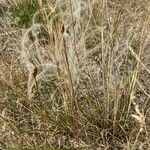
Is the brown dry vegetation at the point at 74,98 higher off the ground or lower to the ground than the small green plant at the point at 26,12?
lower

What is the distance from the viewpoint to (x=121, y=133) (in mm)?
1653

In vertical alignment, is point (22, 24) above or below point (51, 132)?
above

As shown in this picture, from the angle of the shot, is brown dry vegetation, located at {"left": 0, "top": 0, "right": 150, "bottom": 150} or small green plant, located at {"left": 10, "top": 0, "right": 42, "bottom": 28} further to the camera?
small green plant, located at {"left": 10, "top": 0, "right": 42, "bottom": 28}

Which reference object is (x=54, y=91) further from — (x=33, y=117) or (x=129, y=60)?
(x=129, y=60)

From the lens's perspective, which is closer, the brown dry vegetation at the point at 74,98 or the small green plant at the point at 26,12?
the brown dry vegetation at the point at 74,98

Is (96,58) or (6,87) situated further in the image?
(96,58)

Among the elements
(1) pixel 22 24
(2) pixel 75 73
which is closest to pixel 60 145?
(2) pixel 75 73

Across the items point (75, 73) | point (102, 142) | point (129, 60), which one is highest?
point (75, 73)

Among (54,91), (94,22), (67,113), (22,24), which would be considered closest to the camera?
(67,113)

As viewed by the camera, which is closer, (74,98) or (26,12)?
(74,98)

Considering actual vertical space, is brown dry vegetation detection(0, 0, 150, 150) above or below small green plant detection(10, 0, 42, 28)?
below

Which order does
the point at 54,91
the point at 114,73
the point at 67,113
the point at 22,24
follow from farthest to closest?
the point at 22,24, the point at 114,73, the point at 54,91, the point at 67,113

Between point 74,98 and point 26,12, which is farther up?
point 26,12

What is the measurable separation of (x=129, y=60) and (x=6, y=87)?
0.55m
